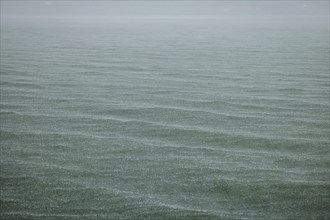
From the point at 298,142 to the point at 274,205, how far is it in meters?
1.17

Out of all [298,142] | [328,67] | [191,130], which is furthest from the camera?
[328,67]

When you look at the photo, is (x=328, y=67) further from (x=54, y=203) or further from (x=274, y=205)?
(x=54, y=203)

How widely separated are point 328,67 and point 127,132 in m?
4.88

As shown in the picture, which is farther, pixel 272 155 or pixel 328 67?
pixel 328 67

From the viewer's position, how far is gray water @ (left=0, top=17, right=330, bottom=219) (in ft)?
7.61

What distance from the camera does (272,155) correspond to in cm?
305

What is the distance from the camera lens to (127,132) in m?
3.52

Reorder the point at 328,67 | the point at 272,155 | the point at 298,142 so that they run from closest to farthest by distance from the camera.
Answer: the point at 272,155 → the point at 298,142 → the point at 328,67

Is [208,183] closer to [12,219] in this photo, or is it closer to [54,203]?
[54,203]

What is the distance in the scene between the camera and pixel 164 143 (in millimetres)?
3264

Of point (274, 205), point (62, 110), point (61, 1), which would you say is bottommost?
point (274, 205)

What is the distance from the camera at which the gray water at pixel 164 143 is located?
2320 millimetres

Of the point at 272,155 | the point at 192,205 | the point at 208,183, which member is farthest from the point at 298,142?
the point at 192,205

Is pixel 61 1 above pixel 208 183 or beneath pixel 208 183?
above
